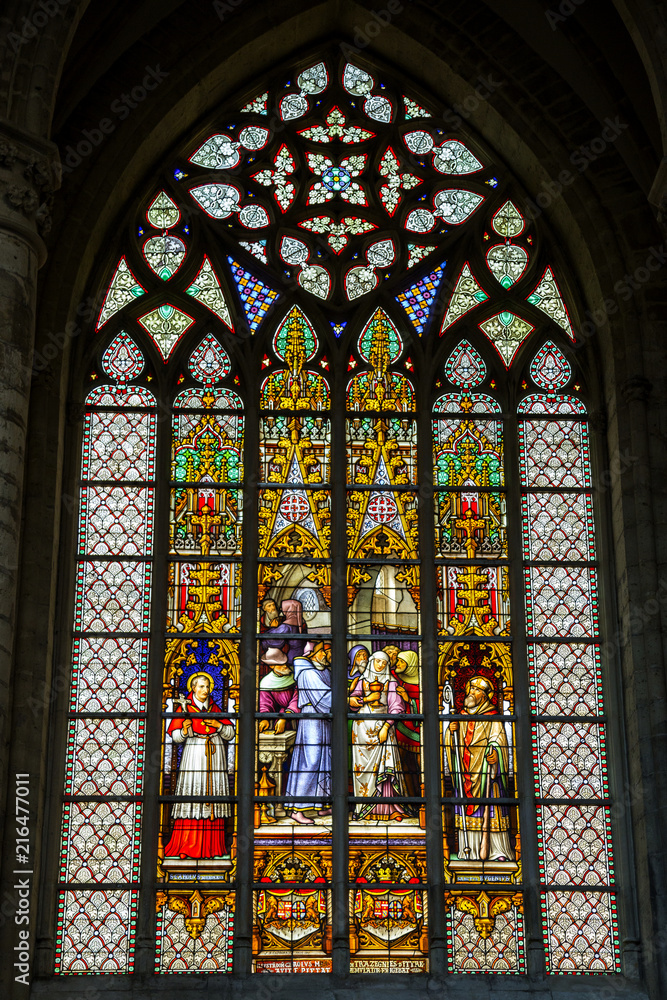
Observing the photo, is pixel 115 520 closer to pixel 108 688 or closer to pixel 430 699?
pixel 108 688

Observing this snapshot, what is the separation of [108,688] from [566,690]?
376 centimetres

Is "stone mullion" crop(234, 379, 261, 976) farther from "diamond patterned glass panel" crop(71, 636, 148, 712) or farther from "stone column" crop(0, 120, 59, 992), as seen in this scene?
"stone column" crop(0, 120, 59, 992)

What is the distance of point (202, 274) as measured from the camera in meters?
16.0

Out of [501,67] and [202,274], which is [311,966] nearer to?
[202,274]

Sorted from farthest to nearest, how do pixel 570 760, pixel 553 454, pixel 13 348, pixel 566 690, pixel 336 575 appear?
pixel 553 454
pixel 336 575
pixel 566 690
pixel 570 760
pixel 13 348

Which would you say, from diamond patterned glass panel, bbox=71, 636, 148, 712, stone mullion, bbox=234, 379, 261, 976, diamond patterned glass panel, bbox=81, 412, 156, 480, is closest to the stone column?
diamond patterned glass panel, bbox=71, 636, 148, 712

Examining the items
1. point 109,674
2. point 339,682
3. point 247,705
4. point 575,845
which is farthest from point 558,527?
point 109,674

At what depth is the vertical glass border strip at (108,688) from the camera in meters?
13.5

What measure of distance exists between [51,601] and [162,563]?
1071 mm

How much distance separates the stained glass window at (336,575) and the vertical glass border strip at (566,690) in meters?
0.02

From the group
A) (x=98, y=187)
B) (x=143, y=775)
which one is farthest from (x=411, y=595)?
(x=98, y=187)

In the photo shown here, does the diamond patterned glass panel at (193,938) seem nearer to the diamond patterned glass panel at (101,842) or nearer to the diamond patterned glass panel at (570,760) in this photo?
the diamond patterned glass panel at (101,842)

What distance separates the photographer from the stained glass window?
13.7 m

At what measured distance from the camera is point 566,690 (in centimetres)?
1448
